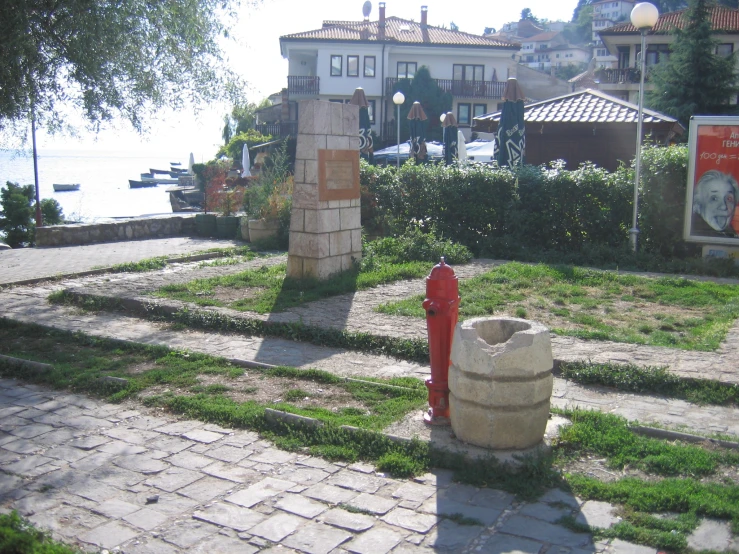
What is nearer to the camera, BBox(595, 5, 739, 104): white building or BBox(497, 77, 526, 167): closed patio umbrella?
BBox(497, 77, 526, 167): closed patio umbrella

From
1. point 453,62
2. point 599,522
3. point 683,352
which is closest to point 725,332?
point 683,352

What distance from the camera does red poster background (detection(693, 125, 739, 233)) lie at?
Answer: 11602mm

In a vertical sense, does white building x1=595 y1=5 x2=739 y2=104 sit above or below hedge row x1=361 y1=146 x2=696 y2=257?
above

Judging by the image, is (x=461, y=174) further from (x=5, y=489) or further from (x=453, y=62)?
(x=453, y=62)

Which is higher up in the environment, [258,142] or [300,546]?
[258,142]

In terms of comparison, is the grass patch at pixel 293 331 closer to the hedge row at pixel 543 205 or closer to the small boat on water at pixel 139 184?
the hedge row at pixel 543 205

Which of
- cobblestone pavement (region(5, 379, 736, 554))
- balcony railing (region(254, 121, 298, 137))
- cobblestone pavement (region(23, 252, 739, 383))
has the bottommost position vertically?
cobblestone pavement (region(5, 379, 736, 554))

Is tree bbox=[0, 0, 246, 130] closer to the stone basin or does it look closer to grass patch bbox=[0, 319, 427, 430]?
grass patch bbox=[0, 319, 427, 430]

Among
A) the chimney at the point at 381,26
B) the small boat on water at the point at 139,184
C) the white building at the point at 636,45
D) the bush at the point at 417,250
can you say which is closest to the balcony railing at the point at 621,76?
the white building at the point at 636,45

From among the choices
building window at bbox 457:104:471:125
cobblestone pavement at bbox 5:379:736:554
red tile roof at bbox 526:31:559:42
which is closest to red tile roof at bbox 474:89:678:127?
cobblestone pavement at bbox 5:379:736:554

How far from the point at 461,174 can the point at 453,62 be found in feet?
123

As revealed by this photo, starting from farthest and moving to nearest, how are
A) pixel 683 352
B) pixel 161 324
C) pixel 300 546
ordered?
pixel 161 324
pixel 683 352
pixel 300 546

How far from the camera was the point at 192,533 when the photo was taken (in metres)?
3.87

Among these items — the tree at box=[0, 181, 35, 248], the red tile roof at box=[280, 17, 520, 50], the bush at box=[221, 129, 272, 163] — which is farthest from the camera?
the red tile roof at box=[280, 17, 520, 50]
